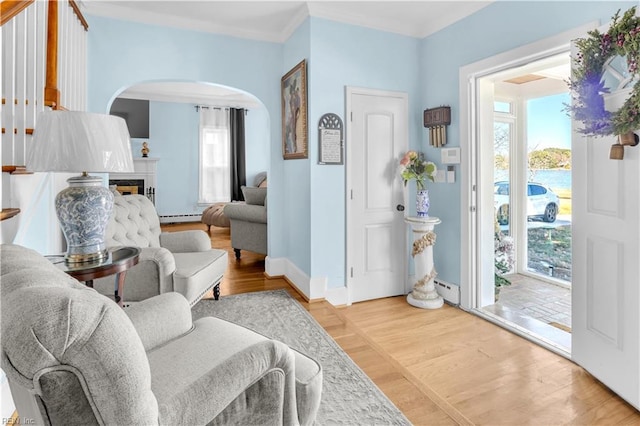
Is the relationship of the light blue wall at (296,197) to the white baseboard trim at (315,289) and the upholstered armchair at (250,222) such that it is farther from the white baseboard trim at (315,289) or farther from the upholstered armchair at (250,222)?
the upholstered armchair at (250,222)

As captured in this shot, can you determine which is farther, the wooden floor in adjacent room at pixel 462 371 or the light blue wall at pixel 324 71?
the light blue wall at pixel 324 71

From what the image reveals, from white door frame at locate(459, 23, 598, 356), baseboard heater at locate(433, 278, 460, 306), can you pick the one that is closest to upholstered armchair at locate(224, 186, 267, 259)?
baseboard heater at locate(433, 278, 460, 306)

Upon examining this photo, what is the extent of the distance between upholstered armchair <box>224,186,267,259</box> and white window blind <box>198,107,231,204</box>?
3.54 meters

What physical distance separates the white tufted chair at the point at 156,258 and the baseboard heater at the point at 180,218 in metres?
4.82

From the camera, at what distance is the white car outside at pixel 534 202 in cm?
471

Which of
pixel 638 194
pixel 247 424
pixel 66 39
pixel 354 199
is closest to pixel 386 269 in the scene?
pixel 354 199

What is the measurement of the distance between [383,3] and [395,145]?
130cm

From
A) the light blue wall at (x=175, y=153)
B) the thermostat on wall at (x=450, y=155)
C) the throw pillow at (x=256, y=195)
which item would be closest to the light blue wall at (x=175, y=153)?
the light blue wall at (x=175, y=153)

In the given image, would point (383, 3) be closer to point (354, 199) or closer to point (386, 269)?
point (354, 199)

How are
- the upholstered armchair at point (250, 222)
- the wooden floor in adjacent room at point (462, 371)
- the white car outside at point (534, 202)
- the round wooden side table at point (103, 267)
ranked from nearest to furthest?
1. the round wooden side table at point (103, 267)
2. the wooden floor in adjacent room at point (462, 371)
3. the upholstered armchair at point (250, 222)
4. the white car outside at point (534, 202)

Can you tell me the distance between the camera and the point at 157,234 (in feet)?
10.9

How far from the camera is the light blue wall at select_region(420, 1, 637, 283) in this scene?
2520 mm

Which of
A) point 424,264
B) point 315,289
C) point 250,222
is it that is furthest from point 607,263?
point 250,222

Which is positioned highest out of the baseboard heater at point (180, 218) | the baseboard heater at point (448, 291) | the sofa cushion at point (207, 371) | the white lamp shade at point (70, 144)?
the white lamp shade at point (70, 144)
